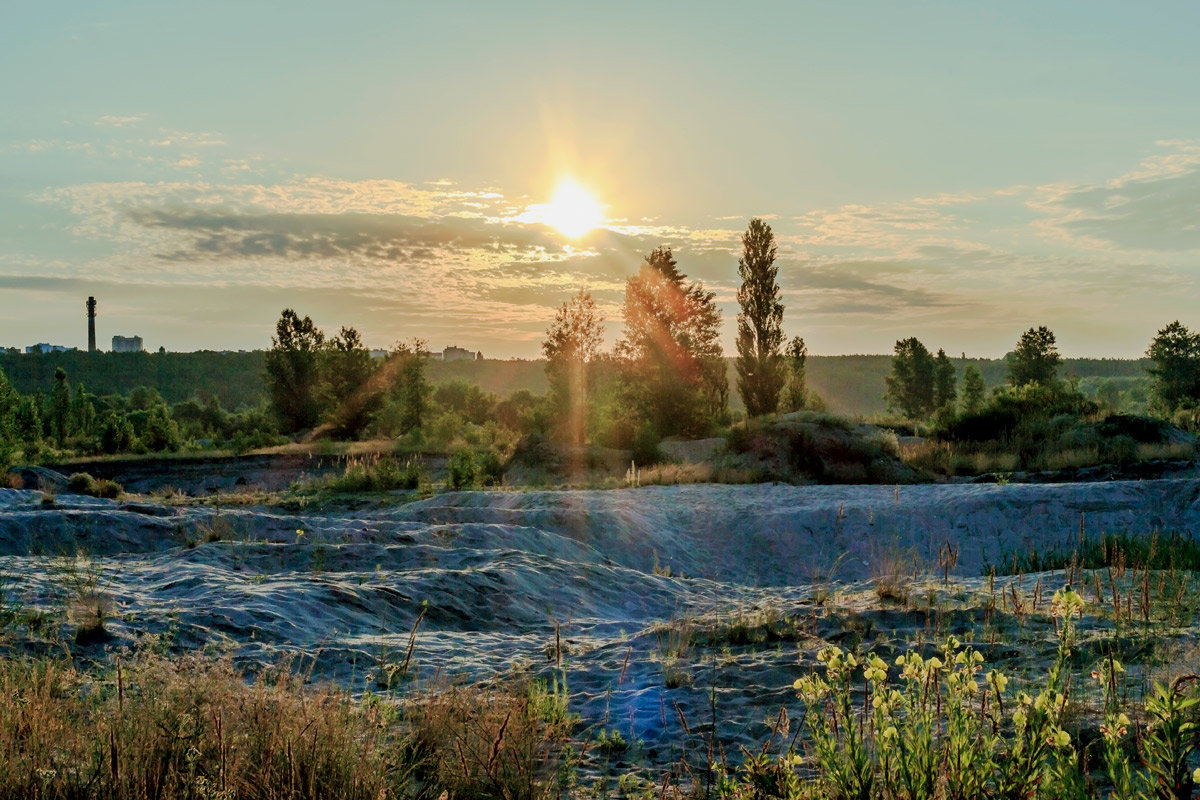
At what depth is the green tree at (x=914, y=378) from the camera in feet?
198

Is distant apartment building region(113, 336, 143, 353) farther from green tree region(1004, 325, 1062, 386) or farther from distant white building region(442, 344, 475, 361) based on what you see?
green tree region(1004, 325, 1062, 386)

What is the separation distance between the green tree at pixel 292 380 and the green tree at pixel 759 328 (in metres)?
26.3

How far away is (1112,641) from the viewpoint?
17.8ft

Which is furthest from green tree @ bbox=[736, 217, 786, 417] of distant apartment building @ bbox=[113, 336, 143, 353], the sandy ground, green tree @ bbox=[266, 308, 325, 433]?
distant apartment building @ bbox=[113, 336, 143, 353]

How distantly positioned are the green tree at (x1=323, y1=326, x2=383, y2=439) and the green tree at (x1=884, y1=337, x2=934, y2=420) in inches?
1389

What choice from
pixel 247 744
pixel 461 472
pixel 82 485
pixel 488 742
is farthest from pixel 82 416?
pixel 488 742

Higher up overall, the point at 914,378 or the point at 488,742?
the point at 914,378

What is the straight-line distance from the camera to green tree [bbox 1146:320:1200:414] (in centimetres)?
5006

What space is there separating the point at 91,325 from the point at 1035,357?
89.6m

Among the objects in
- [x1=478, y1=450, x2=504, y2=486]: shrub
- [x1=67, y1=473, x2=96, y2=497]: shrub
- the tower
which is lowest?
[x1=478, y1=450, x2=504, y2=486]: shrub

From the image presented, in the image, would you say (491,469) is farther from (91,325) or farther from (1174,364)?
(91,325)

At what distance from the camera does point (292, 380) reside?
169ft

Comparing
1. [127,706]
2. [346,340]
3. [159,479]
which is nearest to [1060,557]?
[127,706]

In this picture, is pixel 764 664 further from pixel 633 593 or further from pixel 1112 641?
pixel 633 593
